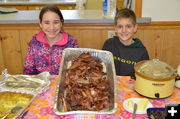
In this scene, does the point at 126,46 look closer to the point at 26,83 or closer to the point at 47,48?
the point at 47,48

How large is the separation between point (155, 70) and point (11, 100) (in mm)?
751

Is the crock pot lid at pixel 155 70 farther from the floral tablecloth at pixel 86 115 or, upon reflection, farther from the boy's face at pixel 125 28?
the boy's face at pixel 125 28

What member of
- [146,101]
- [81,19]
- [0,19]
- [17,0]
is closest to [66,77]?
[146,101]

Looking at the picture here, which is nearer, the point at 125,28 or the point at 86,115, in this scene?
the point at 86,115

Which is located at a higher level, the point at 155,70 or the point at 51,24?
the point at 51,24

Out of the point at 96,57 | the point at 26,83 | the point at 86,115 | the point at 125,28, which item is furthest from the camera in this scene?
the point at 125,28

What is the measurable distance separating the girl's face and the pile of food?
46 cm

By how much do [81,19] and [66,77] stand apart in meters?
1.02

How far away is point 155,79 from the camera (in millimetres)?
1117

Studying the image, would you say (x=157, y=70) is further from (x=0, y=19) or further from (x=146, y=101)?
(x=0, y=19)

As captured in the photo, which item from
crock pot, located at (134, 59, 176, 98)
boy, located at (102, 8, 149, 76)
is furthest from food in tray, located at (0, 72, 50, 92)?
boy, located at (102, 8, 149, 76)

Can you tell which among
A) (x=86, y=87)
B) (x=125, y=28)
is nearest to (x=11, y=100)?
(x=86, y=87)

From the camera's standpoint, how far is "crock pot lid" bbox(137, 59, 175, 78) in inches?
44.6

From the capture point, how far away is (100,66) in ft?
4.53
